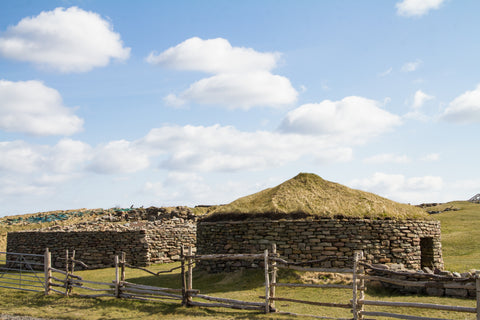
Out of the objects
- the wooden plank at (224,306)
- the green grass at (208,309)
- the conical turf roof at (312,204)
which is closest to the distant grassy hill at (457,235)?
the conical turf roof at (312,204)

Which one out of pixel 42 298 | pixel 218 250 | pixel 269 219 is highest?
pixel 269 219

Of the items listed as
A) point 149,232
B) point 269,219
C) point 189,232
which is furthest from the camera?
point 189,232

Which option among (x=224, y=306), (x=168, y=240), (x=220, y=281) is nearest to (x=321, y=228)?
(x=220, y=281)

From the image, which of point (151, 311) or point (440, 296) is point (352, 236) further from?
point (151, 311)

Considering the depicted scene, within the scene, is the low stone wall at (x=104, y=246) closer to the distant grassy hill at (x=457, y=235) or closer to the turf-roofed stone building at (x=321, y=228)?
the turf-roofed stone building at (x=321, y=228)

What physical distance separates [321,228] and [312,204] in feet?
4.25

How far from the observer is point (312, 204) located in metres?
16.0

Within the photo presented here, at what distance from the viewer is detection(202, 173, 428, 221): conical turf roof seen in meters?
15.7

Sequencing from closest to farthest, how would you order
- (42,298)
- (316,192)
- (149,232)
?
(42,298), (316,192), (149,232)

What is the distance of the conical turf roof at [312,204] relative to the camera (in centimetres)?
1566

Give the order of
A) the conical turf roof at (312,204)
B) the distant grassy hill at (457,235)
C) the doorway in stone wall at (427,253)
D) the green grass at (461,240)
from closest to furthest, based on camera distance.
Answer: the conical turf roof at (312,204), the doorway in stone wall at (427,253), the green grass at (461,240), the distant grassy hill at (457,235)

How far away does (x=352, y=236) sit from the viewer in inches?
586

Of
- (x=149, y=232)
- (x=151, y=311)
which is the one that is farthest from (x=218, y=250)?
(x=149, y=232)

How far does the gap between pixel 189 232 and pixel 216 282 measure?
9950 mm
